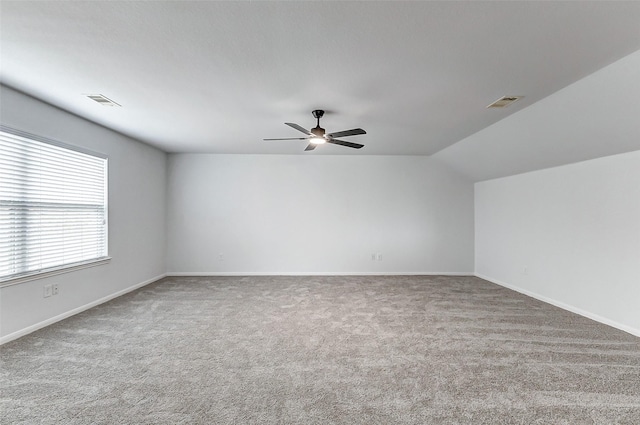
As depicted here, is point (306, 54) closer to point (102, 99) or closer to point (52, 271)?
point (102, 99)

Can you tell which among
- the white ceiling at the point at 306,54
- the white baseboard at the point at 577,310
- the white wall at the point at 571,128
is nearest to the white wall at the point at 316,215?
the white baseboard at the point at 577,310

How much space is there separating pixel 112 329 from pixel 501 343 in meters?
4.01

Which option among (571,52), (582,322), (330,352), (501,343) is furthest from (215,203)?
(582,322)

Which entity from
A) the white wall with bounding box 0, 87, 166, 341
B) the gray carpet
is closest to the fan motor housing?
the gray carpet

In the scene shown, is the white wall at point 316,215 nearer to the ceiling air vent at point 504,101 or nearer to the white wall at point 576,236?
the white wall at point 576,236

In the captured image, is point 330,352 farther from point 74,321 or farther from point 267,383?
point 74,321

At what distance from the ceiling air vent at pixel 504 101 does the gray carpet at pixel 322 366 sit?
241 cm

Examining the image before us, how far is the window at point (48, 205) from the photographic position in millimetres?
2830

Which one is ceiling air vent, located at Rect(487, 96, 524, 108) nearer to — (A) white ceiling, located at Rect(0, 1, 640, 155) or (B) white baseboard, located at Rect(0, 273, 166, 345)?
(A) white ceiling, located at Rect(0, 1, 640, 155)

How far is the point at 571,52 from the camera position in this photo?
2043mm

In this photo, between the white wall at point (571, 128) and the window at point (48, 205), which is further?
the window at point (48, 205)

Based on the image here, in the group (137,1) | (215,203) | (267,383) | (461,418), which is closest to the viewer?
(137,1)

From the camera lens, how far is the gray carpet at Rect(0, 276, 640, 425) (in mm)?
1843

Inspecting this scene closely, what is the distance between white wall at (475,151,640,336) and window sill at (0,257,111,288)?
247 inches
